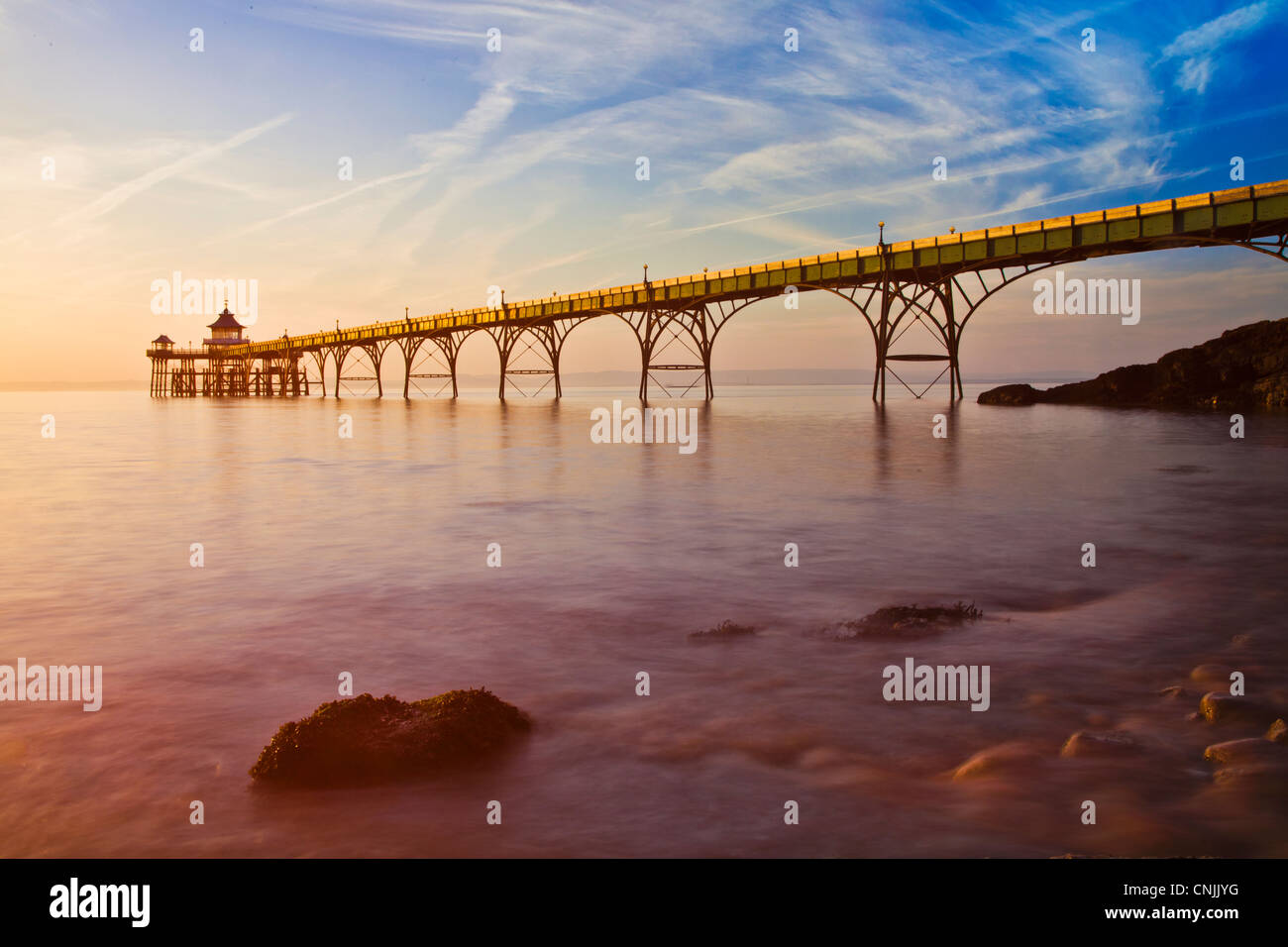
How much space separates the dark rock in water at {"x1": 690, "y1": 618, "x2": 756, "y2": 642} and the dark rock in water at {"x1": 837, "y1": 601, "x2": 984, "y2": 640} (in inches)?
32.9

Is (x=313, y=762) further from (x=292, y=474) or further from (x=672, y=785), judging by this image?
(x=292, y=474)

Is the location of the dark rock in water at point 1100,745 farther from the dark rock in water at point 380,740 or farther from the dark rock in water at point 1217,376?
the dark rock in water at point 1217,376

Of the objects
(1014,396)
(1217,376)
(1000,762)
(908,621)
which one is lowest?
(1000,762)

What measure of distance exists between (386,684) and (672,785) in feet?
9.29

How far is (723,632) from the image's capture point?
760 cm

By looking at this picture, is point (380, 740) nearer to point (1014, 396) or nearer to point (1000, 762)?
point (1000, 762)

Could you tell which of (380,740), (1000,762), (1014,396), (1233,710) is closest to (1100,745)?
(1000,762)

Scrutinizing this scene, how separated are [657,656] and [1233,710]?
4003mm

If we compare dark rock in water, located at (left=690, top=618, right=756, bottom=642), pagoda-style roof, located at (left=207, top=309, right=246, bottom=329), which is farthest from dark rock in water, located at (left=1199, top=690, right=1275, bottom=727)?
pagoda-style roof, located at (left=207, top=309, right=246, bottom=329)

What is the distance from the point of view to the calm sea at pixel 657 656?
13.5 feet
